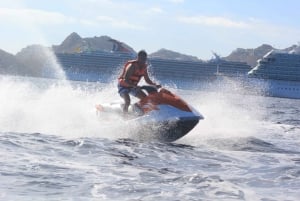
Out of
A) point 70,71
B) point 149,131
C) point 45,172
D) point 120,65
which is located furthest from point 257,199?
point 70,71

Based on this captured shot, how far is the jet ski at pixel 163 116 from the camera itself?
11.6m

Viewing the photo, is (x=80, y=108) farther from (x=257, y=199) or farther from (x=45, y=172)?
(x=257, y=199)

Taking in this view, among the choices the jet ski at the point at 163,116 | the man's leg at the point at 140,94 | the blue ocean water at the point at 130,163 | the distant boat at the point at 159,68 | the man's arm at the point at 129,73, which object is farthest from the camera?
the distant boat at the point at 159,68

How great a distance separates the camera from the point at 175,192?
21.0 feet

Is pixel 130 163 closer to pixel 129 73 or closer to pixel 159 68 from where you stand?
pixel 129 73

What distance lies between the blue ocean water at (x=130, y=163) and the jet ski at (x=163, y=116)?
24 cm

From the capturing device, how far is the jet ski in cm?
1161

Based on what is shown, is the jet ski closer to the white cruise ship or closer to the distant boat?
the distant boat

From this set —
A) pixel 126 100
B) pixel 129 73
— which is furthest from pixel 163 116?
pixel 129 73

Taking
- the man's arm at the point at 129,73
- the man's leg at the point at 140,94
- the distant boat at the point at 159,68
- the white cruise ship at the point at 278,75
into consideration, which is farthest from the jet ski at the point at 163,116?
the white cruise ship at the point at 278,75

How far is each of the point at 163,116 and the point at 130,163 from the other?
330 cm

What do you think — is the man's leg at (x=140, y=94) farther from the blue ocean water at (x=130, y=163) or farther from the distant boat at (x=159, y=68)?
the distant boat at (x=159, y=68)

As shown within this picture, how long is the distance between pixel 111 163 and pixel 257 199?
105 inches

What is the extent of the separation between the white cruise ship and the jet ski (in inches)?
3252
